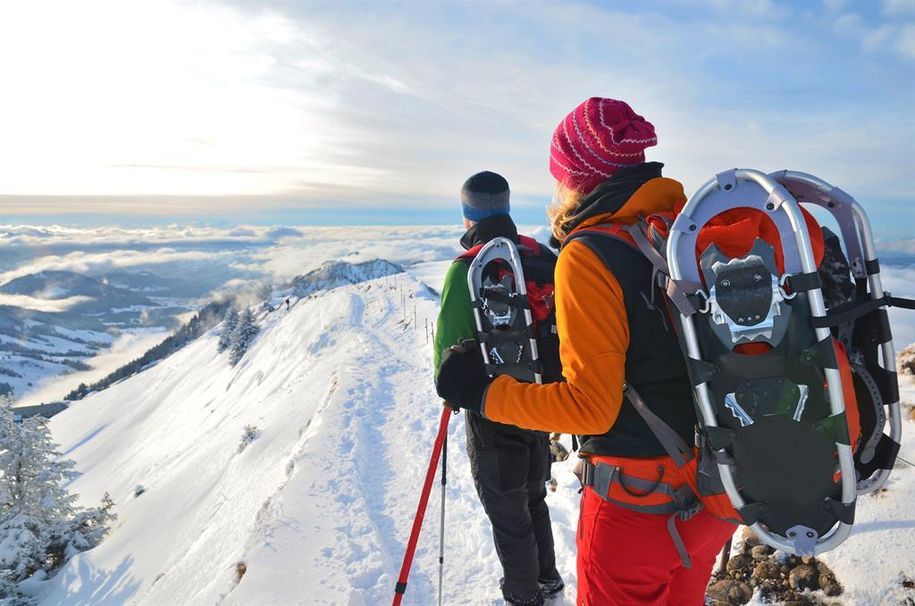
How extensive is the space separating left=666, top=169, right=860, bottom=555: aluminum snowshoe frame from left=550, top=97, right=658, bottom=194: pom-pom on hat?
1.78 feet

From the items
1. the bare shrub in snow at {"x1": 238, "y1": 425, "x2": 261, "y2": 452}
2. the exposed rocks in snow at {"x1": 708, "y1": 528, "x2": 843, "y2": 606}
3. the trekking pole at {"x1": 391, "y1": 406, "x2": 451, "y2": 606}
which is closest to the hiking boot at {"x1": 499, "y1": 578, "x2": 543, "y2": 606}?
the trekking pole at {"x1": 391, "y1": 406, "x2": 451, "y2": 606}

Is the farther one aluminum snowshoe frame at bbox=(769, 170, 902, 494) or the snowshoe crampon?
aluminum snowshoe frame at bbox=(769, 170, 902, 494)

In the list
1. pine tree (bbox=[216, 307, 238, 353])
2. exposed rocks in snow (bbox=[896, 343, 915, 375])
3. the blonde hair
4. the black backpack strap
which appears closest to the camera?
the black backpack strap

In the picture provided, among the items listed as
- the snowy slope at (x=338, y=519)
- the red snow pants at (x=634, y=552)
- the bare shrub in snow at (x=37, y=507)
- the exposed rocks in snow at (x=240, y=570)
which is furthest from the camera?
the bare shrub in snow at (x=37, y=507)

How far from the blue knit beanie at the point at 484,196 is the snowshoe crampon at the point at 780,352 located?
247cm

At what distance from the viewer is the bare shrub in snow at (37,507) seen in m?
21.9

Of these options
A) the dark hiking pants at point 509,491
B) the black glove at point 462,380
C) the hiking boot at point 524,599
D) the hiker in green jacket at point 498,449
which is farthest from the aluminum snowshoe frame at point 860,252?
the hiking boot at point 524,599

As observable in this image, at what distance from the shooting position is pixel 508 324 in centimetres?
372

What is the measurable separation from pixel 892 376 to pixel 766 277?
96 cm

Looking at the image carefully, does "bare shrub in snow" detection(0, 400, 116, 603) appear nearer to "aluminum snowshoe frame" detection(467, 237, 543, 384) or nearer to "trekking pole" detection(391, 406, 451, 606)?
"trekking pole" detection(391, 406, 451, 606)

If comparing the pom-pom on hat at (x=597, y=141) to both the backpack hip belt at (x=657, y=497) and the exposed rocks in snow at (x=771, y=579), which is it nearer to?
the backpack hip belt at (x=657, y=497)

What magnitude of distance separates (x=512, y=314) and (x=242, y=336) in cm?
7151

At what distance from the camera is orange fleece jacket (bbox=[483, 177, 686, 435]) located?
2.18 metres

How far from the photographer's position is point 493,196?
439 cm
